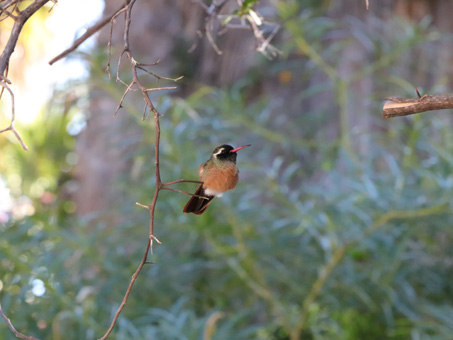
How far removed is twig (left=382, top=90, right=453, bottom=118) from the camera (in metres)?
1.02

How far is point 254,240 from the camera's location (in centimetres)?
292

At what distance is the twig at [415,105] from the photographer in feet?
3.35

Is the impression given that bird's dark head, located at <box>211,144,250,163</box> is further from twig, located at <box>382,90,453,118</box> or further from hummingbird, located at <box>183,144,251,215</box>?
twig, located at <box>382,90,453,118</box>

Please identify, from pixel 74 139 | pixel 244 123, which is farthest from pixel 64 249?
pixel 74 139

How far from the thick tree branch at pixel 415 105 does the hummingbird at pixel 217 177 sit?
27cm

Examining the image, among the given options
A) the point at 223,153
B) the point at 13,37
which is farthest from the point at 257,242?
the point at 13,37

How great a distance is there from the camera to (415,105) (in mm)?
1026

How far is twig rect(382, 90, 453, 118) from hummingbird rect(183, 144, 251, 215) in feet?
0.88

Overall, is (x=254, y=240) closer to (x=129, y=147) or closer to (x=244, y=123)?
(x=244, y=123)

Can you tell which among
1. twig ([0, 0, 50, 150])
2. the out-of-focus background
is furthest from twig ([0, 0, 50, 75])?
the out-of-focus background

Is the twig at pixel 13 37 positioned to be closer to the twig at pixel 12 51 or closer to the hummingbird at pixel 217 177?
the twig at pixel 12 51

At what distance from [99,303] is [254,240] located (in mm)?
707

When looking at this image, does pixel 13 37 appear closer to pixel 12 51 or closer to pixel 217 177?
pixel 12 51

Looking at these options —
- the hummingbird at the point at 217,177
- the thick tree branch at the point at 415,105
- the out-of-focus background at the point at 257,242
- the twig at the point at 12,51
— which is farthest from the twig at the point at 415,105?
the out-of-focus background at the point at 257,242
